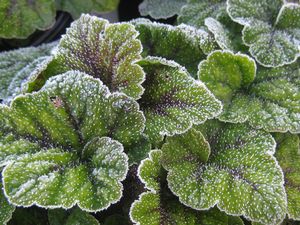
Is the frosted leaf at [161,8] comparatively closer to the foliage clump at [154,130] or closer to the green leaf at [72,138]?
the foliage clump at [154,130]

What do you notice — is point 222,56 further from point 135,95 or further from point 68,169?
point 68,169

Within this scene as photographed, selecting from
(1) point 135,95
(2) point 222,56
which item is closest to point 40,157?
(1) point 135,95

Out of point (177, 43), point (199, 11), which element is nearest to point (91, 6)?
point (199, 11)

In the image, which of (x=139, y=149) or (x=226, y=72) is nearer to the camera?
(x=139, y=149)

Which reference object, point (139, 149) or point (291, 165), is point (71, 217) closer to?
point (139, 149)

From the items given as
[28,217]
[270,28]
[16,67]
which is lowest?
[28,217]

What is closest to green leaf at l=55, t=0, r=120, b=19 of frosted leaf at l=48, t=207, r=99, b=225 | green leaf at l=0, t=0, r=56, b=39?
green leaf at l=0, t=0, r=56, b=39
